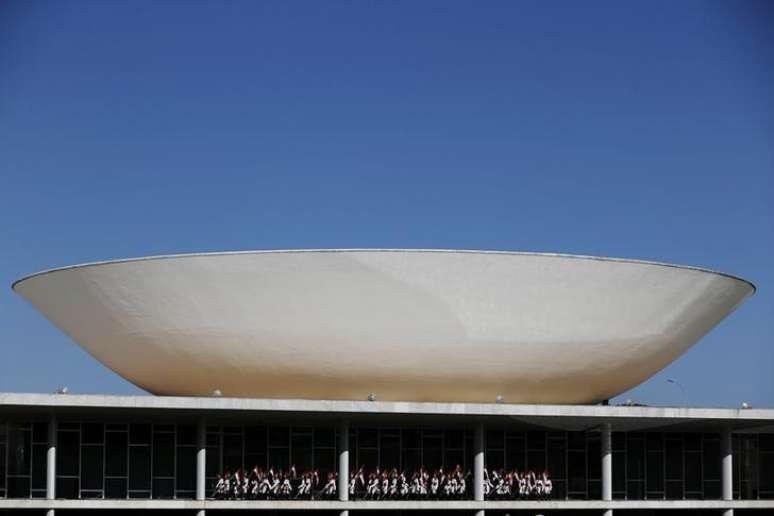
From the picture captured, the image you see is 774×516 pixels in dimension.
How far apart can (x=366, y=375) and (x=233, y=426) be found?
417cm

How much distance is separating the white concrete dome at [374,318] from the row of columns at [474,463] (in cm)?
124

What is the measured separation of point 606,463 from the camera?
3816 cm

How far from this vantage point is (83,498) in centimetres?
3547

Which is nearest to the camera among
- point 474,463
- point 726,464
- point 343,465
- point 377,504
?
point 377,504

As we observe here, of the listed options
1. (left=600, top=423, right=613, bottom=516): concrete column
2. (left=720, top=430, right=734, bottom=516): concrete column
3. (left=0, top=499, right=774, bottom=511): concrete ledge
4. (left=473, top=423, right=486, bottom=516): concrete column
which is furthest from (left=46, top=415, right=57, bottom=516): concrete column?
(left=720, top=430, right=734, bottom=516): concrete column

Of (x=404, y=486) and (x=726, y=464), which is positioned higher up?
(x=726, y=464)

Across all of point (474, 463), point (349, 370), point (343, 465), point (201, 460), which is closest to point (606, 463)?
point (474, 463)

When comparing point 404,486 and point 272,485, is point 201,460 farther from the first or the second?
point 404,486

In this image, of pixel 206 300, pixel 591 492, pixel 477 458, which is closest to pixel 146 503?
pixel 206 300

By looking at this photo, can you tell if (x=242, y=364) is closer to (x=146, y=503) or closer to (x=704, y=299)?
(x=146, y=503)

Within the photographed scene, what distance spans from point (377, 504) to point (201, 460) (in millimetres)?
4335

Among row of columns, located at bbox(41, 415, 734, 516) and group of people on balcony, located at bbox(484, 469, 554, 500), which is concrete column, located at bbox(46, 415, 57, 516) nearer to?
row of columns, located at bbox(41, 415, 734, 516)

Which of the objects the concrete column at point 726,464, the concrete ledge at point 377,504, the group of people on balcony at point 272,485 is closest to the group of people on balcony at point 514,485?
the concrete ledge at point 377,504

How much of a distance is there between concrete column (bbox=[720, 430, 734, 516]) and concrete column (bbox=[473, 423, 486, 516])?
7.03 meters
